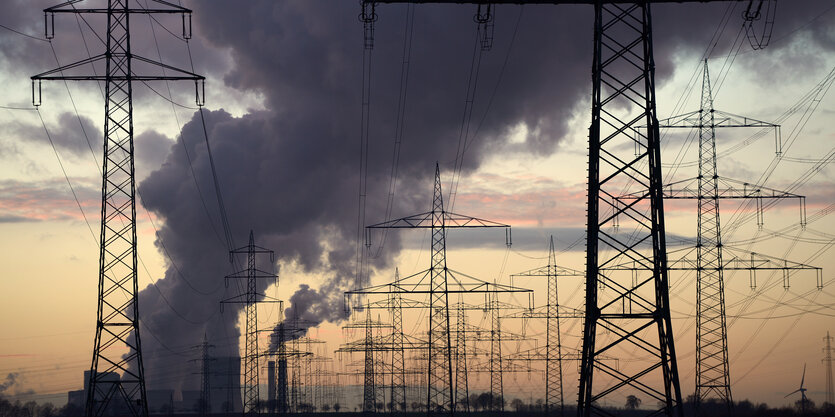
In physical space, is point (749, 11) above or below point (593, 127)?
above

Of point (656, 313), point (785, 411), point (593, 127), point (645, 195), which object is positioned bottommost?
point (785, 411)

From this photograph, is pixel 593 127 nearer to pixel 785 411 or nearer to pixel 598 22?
pixel 598 22

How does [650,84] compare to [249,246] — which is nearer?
[650,84]

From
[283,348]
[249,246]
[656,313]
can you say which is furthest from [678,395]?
[283,348]

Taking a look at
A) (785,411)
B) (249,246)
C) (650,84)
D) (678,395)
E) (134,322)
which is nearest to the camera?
(678,395)

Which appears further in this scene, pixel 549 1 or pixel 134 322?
pixel 134 322

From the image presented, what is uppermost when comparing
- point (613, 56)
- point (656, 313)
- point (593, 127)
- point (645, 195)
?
point (613, 56)

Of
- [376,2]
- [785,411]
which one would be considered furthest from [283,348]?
[376,2]

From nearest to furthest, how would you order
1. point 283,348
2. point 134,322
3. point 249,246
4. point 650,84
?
1. point 650,84
2. point 134,322
3. point 249,246
4. point 283,348

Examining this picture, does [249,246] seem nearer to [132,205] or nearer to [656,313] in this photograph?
[132,205]
